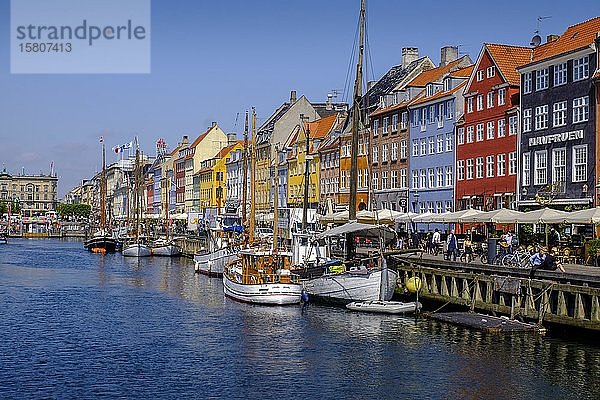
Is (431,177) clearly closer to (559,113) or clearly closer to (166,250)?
(559,113)

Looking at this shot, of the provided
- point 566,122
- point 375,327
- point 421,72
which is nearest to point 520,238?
point 566,122

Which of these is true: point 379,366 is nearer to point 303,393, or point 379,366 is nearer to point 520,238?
point 303,393

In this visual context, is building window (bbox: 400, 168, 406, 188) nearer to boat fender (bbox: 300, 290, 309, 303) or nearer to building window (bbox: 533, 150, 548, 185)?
building window (bbox: 533, 150, 548, 185)

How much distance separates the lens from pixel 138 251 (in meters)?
93.9

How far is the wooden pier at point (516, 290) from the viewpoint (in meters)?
32.1

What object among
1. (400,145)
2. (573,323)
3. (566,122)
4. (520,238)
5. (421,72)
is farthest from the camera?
(421,72)

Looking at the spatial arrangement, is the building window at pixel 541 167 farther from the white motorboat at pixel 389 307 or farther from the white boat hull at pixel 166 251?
the white boat hull at pixel 166 251

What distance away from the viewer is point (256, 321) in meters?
38.8

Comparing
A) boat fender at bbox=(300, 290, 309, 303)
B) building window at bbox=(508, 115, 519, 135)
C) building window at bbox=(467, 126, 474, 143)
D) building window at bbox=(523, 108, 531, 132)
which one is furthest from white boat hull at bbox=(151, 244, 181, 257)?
boat fender at bbox=(300, 290, 309, 303)

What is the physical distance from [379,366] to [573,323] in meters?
8.28

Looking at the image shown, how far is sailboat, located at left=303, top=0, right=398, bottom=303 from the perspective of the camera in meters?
41.0

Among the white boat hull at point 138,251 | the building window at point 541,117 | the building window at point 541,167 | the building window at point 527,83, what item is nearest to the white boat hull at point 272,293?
the building window at point 541,167

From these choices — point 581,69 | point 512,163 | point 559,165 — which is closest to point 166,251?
point 512,163

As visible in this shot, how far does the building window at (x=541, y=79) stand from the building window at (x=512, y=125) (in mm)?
3507
